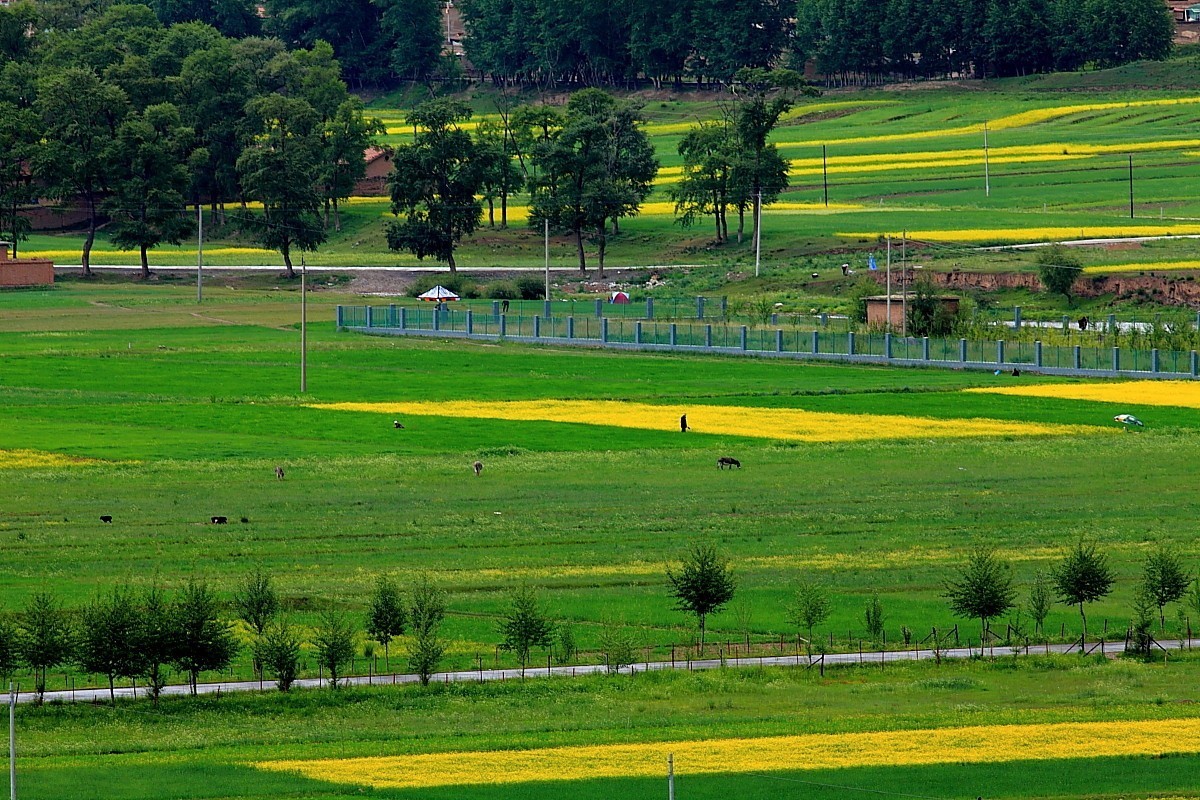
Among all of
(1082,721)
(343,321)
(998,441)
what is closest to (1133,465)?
(998,441)

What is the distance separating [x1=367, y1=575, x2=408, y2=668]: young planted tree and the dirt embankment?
238 feet

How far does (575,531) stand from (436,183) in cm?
8920

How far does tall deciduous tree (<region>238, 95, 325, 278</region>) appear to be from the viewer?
145 metres

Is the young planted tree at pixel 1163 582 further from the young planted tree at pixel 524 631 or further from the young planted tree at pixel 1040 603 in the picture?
the young planted tree at pixel 524 631

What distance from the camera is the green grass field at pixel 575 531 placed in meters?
38.5

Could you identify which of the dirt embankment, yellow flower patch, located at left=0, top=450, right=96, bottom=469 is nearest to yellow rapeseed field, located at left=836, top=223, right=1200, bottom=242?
the dirt embankment

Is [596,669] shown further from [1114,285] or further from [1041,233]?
[1041,233]

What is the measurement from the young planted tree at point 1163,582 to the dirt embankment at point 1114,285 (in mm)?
63584

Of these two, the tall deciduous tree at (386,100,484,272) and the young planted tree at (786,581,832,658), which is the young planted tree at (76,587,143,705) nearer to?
the young planted tree at (786,581,832,658)

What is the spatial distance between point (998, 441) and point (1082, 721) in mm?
33557

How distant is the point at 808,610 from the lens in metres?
45.9

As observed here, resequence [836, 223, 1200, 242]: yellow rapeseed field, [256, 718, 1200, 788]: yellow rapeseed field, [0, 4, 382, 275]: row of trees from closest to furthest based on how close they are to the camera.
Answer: [256, 718, 1200, 788]: yellow rapeseed field, [836, 223, 1200, 242]: yellow rapeseed field, [0, 4, 382, 275]: row of trees

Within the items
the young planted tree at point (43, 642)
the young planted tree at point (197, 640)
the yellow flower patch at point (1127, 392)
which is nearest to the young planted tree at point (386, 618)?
the young planted tree at point (197, 640)

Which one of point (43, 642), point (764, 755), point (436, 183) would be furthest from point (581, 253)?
point (764, 755)
